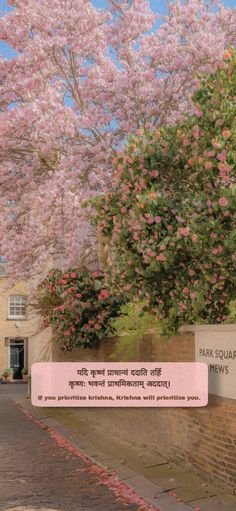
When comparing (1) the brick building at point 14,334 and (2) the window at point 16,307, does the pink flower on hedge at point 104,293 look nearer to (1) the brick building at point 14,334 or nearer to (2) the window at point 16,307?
(1) the brick building at point 14,334

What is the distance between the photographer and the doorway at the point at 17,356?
5651 centimetres

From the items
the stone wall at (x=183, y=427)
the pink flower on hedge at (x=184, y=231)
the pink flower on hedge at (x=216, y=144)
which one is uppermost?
the pink flower on hedge at (x=216, y=144)

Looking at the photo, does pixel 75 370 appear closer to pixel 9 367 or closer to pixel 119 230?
pixel 119 230

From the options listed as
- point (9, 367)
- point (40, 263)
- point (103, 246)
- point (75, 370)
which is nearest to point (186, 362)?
point (75, 370)

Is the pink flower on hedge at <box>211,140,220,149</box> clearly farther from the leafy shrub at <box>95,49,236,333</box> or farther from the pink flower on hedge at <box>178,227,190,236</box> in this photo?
the pink flower on hedge at <box>178,227,190,236</box>

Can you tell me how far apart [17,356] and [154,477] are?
46232mm

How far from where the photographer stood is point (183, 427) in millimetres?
11766

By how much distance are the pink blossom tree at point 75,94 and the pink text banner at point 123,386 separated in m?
7.26

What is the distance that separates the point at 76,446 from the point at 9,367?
41.5 meters

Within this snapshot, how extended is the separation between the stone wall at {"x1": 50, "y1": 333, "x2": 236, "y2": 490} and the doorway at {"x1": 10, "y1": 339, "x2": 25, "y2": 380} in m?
39.9

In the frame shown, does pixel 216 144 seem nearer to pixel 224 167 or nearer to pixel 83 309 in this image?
pixel 224 167

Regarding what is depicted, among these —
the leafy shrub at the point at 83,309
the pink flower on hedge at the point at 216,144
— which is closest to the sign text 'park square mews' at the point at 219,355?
the pink flower on hedge at the point at 216,144

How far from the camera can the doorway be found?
5651 cm

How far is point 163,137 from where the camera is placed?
1167 centimetres
